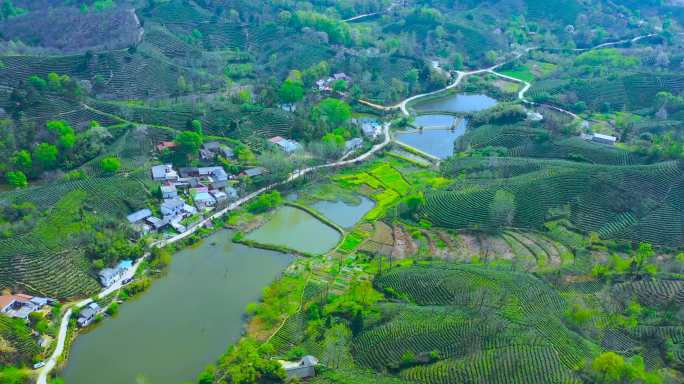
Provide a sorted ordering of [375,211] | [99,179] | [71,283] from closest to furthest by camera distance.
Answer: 1. [71,283]
2. [99,179]
3. [375,211]

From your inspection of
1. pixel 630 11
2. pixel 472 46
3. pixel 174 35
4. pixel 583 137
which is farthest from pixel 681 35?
pixel 174 35

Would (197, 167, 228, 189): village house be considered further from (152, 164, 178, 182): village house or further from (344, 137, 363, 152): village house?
(344, 137, 363, 152): village house

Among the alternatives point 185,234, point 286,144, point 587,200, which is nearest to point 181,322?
point 185,234

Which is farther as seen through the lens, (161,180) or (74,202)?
(161,180)

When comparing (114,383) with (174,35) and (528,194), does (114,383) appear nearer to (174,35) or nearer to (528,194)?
(528,194)

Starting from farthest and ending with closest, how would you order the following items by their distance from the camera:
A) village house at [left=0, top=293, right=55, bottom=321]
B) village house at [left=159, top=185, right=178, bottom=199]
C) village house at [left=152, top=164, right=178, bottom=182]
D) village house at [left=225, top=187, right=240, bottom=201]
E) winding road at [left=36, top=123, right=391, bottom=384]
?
village house at [left=152, top=164, right=178, bottom=182]
village house at [left=225, top=187, right=240, bottom=201]
village house at [left=159, top=185, right=178, bottom=199]
village house at [left=0, top=293, right=55, bottom=321]
winding road at [left=36, top=123, right=391, bottom=384]

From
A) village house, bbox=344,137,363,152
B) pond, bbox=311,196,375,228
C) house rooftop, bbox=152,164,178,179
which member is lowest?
pond, bbox=311,196,375,228

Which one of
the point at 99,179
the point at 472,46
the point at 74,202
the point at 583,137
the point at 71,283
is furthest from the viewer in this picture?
the point at 472,46

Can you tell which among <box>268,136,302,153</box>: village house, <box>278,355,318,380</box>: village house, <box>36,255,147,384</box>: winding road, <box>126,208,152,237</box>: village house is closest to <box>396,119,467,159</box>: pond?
<box>268,136,302,153</box>: village house
